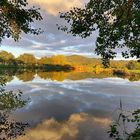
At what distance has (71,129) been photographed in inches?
1411

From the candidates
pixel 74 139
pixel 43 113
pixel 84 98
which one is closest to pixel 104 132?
pixel 74 139

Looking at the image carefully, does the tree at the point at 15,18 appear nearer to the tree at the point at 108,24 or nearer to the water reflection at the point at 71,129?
the tree at the point at 108,24

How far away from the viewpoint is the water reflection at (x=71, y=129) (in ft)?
106

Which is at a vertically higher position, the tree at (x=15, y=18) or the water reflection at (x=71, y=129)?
the tree at (x=15, y=18)

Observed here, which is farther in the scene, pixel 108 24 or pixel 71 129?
pixel 71 129

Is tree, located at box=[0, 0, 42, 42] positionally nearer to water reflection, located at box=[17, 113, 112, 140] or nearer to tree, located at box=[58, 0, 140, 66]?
tree, located at box=[58, 0, 140, 66]

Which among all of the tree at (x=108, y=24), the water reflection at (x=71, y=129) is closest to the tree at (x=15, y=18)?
the tree at (x=108, y=24)

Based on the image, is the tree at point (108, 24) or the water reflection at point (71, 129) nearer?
the tree at point (108, 24)

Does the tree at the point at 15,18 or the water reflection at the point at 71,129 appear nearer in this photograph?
the tree at the point at 15,18

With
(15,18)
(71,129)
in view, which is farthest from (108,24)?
(71,129)

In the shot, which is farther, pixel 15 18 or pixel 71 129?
pixel 71 129

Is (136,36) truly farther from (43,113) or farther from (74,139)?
(43,113)

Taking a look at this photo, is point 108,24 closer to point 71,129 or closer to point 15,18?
point 15,18

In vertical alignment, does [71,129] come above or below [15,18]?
below
